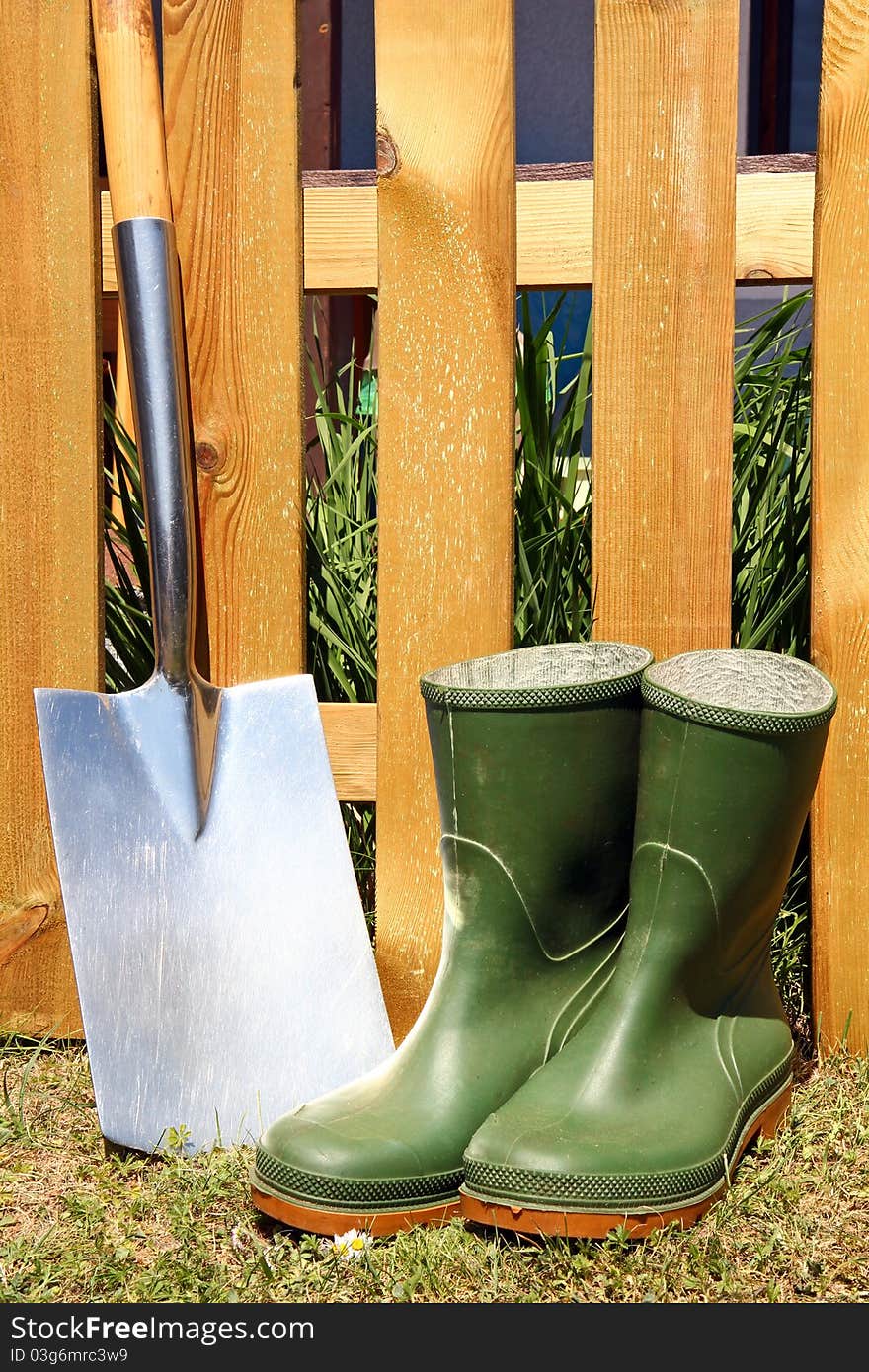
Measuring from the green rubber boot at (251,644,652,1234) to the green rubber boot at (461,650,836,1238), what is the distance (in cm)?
4

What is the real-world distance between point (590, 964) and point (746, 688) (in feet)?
1.06

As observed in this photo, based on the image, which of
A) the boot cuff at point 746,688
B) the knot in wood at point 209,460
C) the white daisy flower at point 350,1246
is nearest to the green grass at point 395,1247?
the white daisy flower at point 350,1246

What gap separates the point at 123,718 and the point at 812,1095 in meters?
0.86

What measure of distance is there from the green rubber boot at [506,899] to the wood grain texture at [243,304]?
350 mm

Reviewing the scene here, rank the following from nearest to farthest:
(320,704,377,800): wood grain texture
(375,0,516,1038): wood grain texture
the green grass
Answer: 1. the green grass
2. (375,0,516,1038): wood grain texture
3. (320,704,377,800): wood grain texture

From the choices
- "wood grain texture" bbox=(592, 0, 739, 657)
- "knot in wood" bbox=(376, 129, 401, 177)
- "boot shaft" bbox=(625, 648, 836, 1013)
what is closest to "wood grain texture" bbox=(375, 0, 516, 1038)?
"knot in wood" bbox=(376, 129, 401, 177)

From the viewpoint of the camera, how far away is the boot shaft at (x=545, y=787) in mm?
1159

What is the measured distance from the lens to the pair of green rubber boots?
1.06 metres

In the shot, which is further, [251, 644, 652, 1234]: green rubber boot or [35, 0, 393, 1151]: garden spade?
[35, 0, 393, 1151]: garden spade

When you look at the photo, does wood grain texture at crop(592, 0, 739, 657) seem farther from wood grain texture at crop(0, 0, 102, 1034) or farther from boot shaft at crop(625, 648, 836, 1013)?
wood grain texture at crop(0, 0, 102, 1034)

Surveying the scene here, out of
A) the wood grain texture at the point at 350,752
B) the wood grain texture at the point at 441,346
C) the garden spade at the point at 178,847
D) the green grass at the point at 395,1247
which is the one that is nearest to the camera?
the green grass at the point at 395,1247

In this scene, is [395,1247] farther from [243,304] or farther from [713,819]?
[243,304]

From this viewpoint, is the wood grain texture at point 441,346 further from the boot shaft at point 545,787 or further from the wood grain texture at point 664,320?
the boot shaft at point 545,787

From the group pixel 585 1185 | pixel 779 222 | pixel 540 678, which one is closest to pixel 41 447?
pixel 540 678
